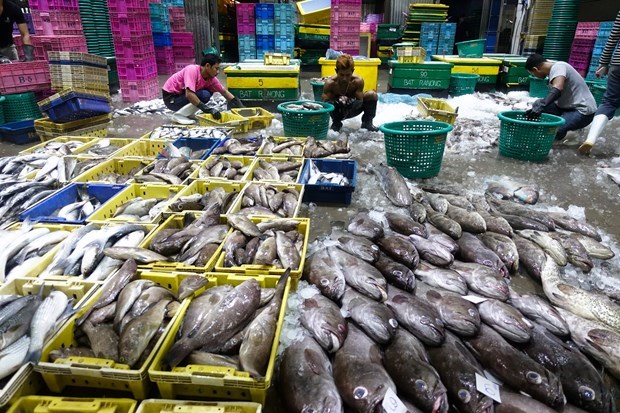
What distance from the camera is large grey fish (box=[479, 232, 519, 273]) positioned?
3.16 metres

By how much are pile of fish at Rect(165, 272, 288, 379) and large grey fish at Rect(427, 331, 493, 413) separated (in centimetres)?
93

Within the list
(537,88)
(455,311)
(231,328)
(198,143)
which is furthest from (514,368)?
(537,88)

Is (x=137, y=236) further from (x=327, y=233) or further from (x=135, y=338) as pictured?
(x=327, y=233)

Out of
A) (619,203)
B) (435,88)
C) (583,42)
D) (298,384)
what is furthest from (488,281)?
(583,42)

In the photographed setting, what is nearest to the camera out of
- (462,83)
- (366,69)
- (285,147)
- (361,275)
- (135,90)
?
(361,275)

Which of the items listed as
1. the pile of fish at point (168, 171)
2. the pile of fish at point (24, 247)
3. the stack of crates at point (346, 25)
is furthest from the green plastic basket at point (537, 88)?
the pile of fish at point (24, 247)

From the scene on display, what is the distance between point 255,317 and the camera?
2.22 m

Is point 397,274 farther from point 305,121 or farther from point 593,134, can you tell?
point 593,134

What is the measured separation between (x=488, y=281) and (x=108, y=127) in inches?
284

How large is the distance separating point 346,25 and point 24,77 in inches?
293

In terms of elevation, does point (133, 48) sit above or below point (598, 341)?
above

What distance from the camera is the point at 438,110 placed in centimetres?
639

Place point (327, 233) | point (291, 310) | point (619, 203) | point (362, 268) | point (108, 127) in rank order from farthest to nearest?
point (108, 127), point (619, 203), point (327, 233), point (362, 268), point (291, 310)

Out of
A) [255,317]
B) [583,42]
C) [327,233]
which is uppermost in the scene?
[583,42]
